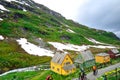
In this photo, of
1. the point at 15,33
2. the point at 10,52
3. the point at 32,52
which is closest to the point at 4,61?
the point at 10,52

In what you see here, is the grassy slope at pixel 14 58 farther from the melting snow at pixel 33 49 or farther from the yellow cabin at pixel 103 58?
the yellow cabin at pixel 103 58

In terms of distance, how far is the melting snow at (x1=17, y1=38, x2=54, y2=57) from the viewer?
164m

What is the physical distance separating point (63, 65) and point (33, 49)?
74.9 meters

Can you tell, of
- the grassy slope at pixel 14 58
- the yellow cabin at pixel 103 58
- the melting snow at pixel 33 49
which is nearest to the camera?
the yellow cabin at pixel 103 58

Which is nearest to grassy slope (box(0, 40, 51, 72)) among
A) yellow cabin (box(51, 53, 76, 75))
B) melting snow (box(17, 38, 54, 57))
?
melting snow (box(17, 38, 54, 57))

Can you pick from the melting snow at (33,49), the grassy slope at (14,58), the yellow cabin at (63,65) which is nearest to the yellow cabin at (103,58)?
the yellow cabin at (63,65)

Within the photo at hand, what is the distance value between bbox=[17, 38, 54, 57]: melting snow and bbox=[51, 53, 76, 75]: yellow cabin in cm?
5998

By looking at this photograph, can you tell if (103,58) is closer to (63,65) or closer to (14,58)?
(63,65)

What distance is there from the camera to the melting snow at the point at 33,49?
163500mm

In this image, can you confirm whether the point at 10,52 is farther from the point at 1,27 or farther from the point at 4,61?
the point at 1,27

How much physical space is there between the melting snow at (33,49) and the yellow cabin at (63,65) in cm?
5998

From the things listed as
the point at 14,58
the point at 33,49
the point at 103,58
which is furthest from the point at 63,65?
the point at 33,49

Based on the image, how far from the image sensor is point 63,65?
9744 cm

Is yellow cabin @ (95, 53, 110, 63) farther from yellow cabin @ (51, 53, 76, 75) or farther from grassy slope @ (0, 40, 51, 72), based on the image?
grassy slope @ (0, 40, 51, 72)
